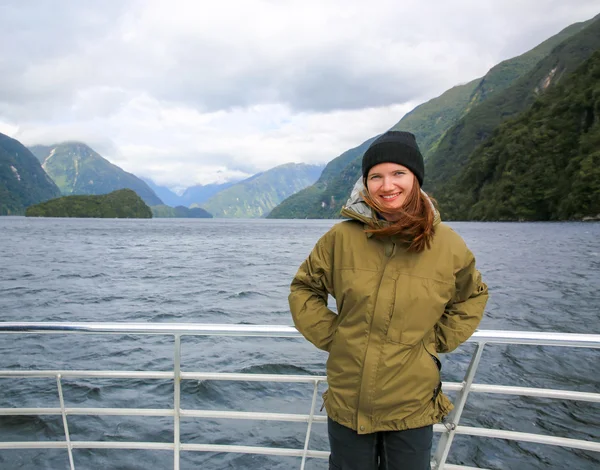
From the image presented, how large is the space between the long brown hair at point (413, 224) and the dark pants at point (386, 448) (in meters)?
1.07

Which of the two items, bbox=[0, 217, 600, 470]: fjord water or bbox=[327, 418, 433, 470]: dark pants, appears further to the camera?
bbox=[0, 217, 600, 470]: fjord water

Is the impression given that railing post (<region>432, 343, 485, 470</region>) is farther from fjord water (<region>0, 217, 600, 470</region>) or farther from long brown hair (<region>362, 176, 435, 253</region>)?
fjord water (<region>0, 217, 600, 470</region>)

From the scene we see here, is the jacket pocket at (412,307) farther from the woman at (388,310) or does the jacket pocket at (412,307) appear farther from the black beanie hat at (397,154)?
the black beanie hat at (397,154)

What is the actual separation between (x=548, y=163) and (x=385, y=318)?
123587 mm

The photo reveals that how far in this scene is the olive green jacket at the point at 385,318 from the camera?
2320mm

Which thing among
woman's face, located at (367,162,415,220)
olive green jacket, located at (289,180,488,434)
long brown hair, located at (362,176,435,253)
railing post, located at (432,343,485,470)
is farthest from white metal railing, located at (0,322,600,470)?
woman's face, located at (367,162,415,220)

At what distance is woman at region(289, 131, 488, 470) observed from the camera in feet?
7.63

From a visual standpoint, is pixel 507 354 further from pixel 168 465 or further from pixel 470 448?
pixel 168 465

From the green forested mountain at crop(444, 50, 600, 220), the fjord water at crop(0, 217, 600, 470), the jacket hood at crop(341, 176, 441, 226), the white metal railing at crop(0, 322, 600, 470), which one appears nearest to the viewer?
the jacket hood at crop(341, 176, 441, 226)

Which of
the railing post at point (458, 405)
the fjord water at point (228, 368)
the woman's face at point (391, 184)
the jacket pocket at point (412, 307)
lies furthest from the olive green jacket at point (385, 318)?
the fjord water at point (228, 368)

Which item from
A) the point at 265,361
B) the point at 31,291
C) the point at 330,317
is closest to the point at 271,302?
the point at 265,361

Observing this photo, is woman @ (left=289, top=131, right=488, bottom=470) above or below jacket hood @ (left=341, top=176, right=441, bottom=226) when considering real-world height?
below

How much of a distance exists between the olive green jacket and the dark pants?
89 mm

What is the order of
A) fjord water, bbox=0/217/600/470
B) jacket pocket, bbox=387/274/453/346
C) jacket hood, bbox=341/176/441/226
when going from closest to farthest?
jacket pocket, bbox=387/274/453/346
jacket hood, bbox=341/176/441/226
fjord water, bbox=0/217/600/470
